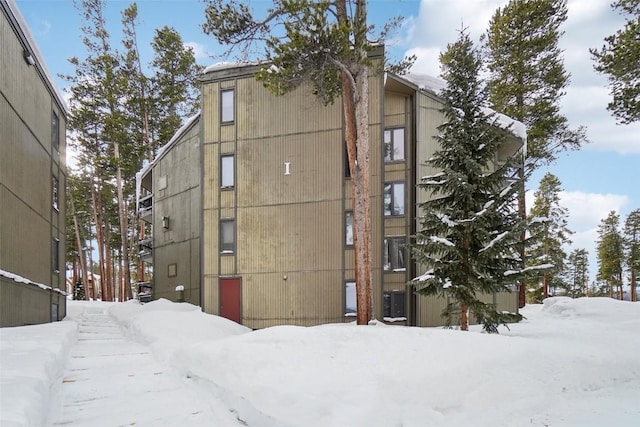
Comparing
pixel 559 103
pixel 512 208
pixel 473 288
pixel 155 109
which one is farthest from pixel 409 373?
pixel 155 109

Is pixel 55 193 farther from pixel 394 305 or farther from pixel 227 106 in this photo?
pixel 394 305

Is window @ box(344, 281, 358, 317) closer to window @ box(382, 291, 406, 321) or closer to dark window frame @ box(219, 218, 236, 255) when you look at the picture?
window @ box(382, 291, 406, 321)

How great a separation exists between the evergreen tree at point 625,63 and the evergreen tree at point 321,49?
862cm

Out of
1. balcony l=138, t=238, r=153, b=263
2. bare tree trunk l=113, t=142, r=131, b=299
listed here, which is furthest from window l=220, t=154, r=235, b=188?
bare tree trunk l=113, t=142, r=131, b=299

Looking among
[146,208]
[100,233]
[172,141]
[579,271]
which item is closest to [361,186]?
[172,141]

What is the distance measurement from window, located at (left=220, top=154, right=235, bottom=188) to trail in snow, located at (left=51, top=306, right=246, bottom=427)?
320 inches

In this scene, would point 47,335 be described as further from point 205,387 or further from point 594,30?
point 594,30

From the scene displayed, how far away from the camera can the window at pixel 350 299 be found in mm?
13570

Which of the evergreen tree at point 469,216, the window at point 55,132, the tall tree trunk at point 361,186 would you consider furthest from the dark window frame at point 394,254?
the window at point 55,132

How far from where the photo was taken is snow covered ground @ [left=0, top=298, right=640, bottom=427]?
4574mm

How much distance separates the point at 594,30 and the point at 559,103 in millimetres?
4819

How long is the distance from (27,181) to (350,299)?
35.1 ft

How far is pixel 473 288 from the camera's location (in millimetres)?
8688

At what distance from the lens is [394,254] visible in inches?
539
